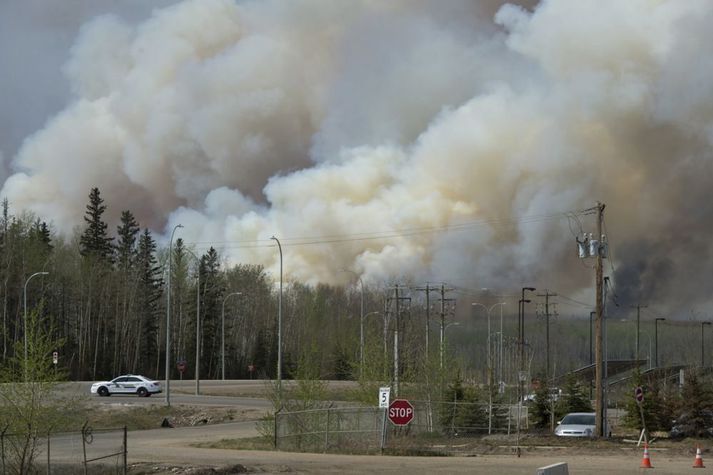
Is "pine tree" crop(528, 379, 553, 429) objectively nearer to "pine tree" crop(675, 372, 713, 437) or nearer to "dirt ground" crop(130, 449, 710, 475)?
"pine tree" crop(675, 372, 713, 437)

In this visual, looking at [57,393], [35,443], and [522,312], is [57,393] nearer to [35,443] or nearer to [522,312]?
[35,443]

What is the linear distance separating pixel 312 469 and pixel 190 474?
412 centimetres

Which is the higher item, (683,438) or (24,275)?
(24,275)

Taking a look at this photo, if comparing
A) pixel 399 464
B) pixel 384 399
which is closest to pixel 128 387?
pixel 384 399

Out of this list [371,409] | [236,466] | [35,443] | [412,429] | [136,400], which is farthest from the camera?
[136,400]

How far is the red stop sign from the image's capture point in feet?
114

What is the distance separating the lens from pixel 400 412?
34.8m

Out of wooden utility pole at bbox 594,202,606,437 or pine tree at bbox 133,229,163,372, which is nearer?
wooden utility pole at bbox 594,202,606,437

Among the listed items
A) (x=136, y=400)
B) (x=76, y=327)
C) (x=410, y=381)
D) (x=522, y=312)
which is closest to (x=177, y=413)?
(x=136, y=400)

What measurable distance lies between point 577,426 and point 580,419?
61.5 inches

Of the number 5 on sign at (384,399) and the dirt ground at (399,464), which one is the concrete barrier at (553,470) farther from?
the number 5 on sign at (384,399)

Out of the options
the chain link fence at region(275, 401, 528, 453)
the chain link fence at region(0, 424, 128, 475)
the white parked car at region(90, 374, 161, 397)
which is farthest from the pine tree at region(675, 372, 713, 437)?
the white parked car at region(90, 374, 161, 397)

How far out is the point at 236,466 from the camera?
1160 inches

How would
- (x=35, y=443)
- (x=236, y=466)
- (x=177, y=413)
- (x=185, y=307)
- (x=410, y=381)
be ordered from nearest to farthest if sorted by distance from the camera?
(x=35, y=443), (x=236, y=466), (x=410, y=381), (x=177, y=413), (x=185, y=307)
